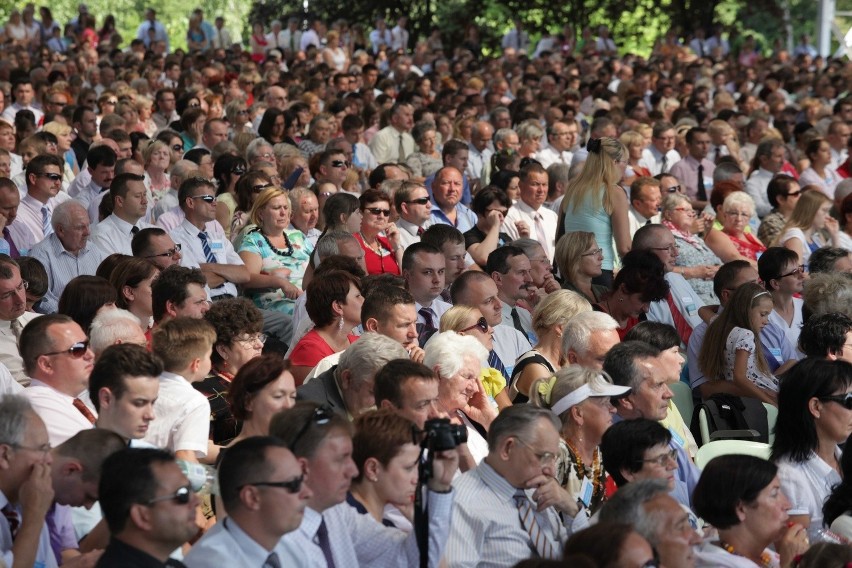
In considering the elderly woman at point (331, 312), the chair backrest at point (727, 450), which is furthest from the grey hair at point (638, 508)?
the elderly woman at point (331, 312)

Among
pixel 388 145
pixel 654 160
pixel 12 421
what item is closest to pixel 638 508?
pixel 12 421

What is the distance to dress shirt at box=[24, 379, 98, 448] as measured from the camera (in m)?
5.35

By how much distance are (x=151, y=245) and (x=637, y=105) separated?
32.9 feet

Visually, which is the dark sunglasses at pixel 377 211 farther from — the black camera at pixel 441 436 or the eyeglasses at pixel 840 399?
the black camera at pixel 441 436

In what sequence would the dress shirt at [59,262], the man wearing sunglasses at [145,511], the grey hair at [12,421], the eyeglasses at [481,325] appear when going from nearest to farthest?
the man wearing sunglasses at [145,511] → the grey hair at [12,421] → the eyeglasses at [481,325] → the dress shirt at [59,262]

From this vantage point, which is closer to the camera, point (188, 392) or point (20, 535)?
point (20, 535)

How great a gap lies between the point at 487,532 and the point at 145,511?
4.73 feet

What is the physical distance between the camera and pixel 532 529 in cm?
497

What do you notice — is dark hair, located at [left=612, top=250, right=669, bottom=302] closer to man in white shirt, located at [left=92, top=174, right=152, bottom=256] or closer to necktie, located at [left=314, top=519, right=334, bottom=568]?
man in white shirt, located at [left=92, top=174, right=152, bottom=256]

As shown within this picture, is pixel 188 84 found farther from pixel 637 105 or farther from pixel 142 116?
pixel 637 105

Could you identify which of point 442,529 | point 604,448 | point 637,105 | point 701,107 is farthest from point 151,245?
point 701,107

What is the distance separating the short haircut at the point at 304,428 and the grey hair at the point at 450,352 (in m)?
1.30

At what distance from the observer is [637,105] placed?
17000mm

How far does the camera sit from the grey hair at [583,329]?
6777 millimetres
